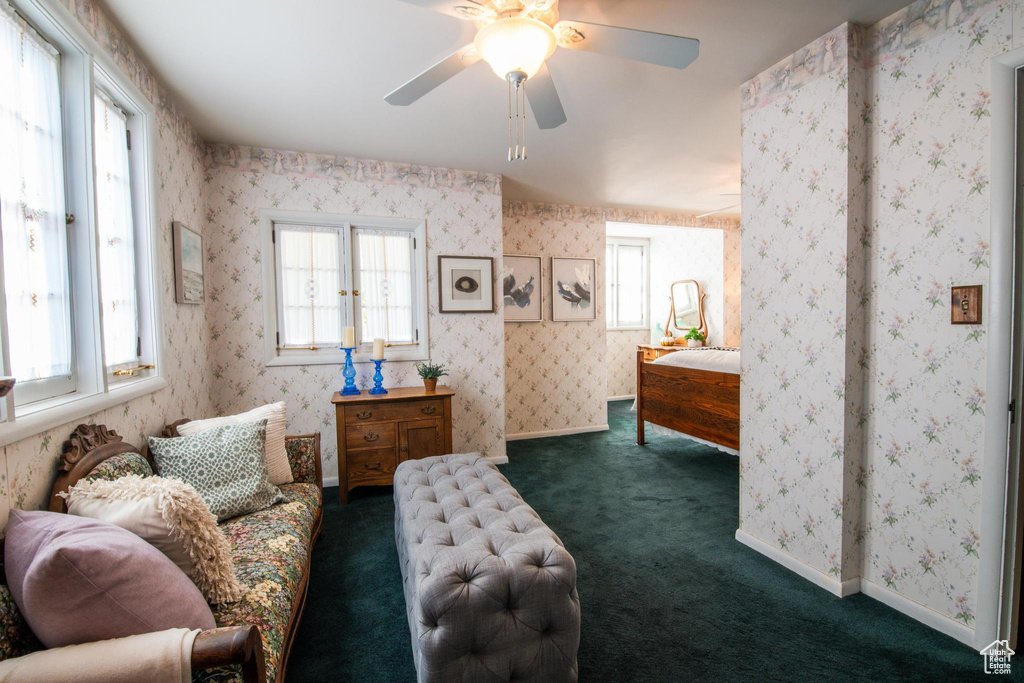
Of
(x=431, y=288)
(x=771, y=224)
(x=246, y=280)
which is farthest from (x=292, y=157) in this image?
(x=771, y=224)

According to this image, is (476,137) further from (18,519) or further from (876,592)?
(876,592)

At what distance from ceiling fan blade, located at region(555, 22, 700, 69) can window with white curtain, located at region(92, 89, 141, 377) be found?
6.45ft

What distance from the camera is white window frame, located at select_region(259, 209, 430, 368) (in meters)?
3.40

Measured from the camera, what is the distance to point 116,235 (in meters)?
2.09

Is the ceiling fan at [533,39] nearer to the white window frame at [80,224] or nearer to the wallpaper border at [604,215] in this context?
the white window frame at [80,224]

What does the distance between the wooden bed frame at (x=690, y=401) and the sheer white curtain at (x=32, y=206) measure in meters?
3.67

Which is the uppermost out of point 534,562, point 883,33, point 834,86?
point 883,33

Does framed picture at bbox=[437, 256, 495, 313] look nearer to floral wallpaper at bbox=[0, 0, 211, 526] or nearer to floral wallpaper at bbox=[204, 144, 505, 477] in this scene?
floral wallpaper at bbox=[204, 144, 505, 477]

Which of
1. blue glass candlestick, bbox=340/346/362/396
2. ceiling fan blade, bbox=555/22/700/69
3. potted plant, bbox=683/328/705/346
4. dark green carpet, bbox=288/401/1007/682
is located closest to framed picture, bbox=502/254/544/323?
blue glass candlestick, bbox=340/346/362/396

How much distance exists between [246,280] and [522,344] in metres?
2.64

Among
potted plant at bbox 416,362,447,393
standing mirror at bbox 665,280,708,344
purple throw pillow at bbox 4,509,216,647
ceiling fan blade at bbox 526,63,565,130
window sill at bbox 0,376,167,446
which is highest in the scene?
ceiling fan blade at bbox 526,63,565,130

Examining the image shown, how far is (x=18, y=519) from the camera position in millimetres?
1125

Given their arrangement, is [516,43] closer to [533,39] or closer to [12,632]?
[533,39]

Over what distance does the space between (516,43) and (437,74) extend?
0.36 metres
